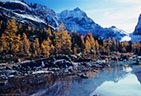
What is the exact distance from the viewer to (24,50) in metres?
71.7

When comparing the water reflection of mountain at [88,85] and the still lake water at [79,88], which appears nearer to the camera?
the still lake water at [79,88]

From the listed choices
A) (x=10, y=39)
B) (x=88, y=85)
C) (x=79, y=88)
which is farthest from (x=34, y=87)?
(x=10, y=39)

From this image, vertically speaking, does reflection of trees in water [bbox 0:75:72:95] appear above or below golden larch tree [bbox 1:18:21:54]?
below

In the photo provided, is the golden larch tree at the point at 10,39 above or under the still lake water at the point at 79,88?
above

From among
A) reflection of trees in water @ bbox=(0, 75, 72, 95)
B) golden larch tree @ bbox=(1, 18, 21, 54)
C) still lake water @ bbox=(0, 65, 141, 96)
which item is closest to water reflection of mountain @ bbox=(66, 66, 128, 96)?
still lake water @ bbox=(0, 65, 141, 96)

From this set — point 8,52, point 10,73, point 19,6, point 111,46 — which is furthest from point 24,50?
point 19,6

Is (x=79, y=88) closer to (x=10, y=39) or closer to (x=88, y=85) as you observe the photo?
(x=88, y=85)

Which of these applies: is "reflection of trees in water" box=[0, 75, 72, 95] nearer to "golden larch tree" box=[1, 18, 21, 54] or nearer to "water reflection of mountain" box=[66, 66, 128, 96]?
"water reflection of mountain" box=[66, 66, 128, 96]

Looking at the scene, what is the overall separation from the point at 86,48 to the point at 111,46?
1685 inches

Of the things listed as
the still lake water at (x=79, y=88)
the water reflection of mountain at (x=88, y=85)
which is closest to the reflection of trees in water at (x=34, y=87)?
the still lake water at (x=79, y=88)

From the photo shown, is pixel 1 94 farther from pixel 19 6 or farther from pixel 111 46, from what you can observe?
pixel 19 6

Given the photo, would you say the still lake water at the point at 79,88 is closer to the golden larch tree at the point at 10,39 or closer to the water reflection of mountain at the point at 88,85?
the water reflection of mountain at the point at 88,85

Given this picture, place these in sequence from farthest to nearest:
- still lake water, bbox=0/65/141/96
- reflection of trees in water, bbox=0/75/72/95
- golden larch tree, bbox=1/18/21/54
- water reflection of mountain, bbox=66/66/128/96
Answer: golden larch tree, bbox=1/18/21/54 < reflection of trees in water, bbox=0/75/72/95 < water reflection of mountain, bbox=66/66/128/96 < still lake water, bbox=0/65/141/96

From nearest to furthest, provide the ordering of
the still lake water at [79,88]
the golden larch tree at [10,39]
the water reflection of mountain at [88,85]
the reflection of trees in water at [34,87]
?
the still lake water at [79,88], the water reflection of mountain at [88,85], the reflection of trees in water at [34,87], the golden larch tree at [10,39]
